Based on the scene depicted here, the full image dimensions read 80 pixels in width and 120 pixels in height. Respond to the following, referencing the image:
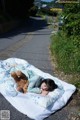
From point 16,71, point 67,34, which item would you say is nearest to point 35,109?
point 16,71

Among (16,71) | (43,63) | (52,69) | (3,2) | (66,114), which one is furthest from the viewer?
(3,2)

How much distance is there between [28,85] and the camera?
7898 millimetres

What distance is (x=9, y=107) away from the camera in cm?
704

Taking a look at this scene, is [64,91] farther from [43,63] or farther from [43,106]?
[43,63]

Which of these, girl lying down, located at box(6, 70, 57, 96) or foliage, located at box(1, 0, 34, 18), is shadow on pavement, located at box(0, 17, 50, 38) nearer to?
foliage, located at box(1, 0, 34, 18)

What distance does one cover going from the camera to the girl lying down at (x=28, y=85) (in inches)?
298

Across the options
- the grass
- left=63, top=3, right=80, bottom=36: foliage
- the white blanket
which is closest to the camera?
the white blanket

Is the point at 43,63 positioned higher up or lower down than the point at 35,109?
lower down

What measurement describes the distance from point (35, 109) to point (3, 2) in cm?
3283

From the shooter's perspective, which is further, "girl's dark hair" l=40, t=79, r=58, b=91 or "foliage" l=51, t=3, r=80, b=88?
"foliage" l=51, t=3, r=80, b=88

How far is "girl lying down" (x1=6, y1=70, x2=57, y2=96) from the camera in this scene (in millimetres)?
7570

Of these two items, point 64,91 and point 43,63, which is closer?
point 64,91

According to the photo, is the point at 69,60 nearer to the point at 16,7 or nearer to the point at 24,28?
the point at 24,28

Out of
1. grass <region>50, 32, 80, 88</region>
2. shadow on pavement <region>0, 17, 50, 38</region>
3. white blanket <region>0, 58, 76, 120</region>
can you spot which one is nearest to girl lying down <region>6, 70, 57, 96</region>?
white blanket <region>0, 58, 76, 120</region>
